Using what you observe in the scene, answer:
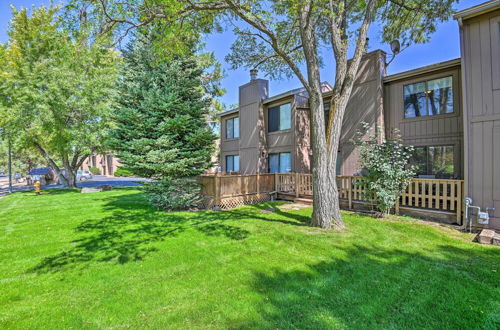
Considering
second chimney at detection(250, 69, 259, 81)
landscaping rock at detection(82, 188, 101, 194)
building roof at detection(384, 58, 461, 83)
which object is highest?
second chimney at detection(250, 69, 259, 81)

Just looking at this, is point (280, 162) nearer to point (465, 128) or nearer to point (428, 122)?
point (428, 122)

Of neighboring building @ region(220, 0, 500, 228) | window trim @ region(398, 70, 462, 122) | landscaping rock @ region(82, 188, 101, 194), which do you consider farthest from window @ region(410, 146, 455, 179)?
landscaping rock @ region(82, 188, 101, 194)

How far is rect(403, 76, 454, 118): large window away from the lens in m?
8.43

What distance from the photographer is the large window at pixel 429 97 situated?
8.43m

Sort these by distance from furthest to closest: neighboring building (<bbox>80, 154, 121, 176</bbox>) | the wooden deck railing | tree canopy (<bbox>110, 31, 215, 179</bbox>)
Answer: neighboring building (<bbox>80, 154, 121, 176</bbox>) < tree canopy (<bbox>110, 31, 215, 179</bbox>) < the wooden deck railing

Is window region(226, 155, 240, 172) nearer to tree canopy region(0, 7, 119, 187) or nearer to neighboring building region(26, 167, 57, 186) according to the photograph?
tree canopy region(0, 7, 119, 187)

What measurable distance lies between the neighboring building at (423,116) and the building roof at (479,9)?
0.02 metres

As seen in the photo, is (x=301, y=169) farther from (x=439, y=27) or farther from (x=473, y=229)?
(x=439, y=27)

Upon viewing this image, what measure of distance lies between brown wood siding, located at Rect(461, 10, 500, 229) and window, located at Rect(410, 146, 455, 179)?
196cm

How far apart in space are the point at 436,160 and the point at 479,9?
475 cm

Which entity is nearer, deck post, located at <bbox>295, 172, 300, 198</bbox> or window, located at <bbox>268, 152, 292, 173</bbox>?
deck post, located at <bbox>295, 172, 300, 198</bbox>

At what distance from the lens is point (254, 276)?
13.0 feet

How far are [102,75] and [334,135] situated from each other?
16.9m

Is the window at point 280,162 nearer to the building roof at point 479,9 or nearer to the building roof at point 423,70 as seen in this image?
the building roof at point 423,70
